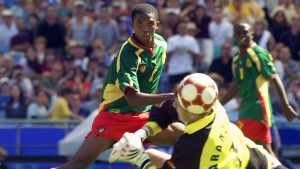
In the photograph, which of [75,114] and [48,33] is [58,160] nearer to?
[75,114]

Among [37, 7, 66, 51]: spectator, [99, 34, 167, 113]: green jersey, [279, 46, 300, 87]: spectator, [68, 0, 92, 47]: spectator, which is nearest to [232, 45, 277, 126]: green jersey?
[99, 34, 167, 113]: green jersey

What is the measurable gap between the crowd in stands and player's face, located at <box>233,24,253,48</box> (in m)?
3.90

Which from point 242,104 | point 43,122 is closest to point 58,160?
point 43,122

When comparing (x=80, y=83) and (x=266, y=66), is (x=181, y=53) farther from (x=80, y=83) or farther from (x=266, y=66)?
(x=266, y=66)

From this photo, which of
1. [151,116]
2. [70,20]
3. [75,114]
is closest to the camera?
[151,116]

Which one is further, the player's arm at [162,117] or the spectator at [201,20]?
the spectator at [201,20]

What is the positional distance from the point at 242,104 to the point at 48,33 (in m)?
7.55

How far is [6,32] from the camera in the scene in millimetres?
20016

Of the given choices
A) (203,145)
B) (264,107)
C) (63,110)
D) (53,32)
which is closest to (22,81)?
(63,110)

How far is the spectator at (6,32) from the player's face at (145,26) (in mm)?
10358

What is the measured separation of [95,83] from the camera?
18.2 metres

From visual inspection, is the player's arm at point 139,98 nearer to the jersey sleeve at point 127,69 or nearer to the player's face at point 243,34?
the jersey sleeve at point 127,69

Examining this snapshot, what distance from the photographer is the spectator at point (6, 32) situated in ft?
65.6

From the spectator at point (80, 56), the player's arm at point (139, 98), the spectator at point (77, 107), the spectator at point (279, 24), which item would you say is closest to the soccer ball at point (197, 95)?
Result: the player's arm at point (139, 98)
